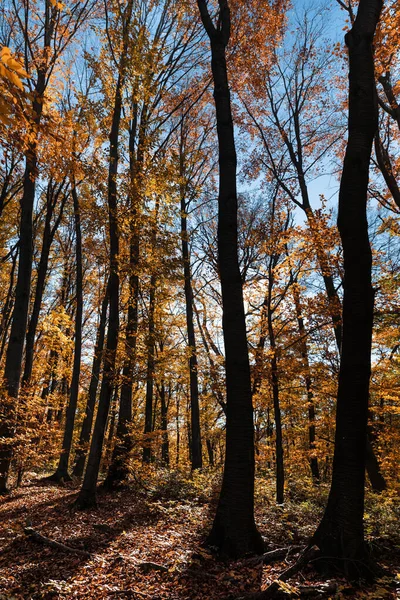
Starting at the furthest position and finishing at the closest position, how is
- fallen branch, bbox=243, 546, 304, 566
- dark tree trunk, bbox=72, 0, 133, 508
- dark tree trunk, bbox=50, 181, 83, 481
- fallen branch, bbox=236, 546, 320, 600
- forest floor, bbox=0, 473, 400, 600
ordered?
dark tree trunk, bbox=50, 181, 83, 481 → dark tree trunk, bbox=72, 0, 133, 508 → fallen branch, bbox=243, 546, 304, 566 → forest floor, bbox=0, 473, 400, 600 → fallen branch, bbox=236, 546, 320, 600

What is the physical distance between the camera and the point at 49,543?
501 cm

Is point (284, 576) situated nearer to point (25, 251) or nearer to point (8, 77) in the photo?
point (8, 77)

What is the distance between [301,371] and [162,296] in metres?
4.48

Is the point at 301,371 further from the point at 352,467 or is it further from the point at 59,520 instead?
the point at 59,520

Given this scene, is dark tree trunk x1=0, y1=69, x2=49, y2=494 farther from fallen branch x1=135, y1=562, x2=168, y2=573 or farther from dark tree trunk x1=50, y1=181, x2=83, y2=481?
fallen branch x1=135, y1=562, x2=168, y2=573

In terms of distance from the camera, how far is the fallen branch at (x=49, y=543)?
15.5 ft

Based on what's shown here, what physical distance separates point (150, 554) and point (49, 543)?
60.6 inches

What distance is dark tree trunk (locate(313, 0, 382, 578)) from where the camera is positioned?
3.65m

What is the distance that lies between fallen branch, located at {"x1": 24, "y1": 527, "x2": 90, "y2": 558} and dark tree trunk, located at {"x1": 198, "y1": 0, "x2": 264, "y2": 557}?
5.77 feet

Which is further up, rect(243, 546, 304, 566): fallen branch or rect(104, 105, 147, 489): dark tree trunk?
rect(104, 105, 147, 489): dark tree trunk

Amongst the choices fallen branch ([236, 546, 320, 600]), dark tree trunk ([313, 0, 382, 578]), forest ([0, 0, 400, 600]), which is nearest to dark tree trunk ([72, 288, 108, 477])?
forest ([0, 0, 400, 600])

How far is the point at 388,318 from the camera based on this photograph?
7609mm

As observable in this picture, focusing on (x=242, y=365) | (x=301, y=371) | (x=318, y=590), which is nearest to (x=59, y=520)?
(x=242, y=365)

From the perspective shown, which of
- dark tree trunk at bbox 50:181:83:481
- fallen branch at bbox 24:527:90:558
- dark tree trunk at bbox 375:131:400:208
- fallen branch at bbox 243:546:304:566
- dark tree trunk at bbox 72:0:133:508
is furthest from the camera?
dark tree trunk at bbox 50:181:83:481
